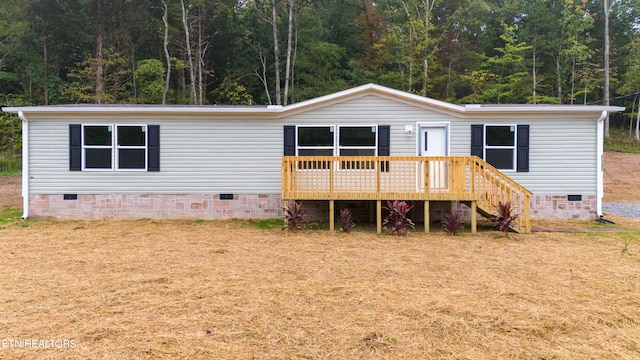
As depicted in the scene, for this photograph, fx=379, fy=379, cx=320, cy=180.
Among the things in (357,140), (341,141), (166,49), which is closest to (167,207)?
(341,141)

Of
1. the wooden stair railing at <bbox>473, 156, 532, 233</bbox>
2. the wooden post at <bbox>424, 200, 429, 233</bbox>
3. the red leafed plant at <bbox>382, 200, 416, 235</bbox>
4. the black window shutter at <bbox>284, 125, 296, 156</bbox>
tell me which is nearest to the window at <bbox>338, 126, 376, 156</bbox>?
the black window shutter at <bbox>284, 125, 296, 156</bbox>

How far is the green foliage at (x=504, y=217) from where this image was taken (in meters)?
7.66

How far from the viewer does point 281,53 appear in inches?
939

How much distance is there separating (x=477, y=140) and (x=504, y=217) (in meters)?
2.17

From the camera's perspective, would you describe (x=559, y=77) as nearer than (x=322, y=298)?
No

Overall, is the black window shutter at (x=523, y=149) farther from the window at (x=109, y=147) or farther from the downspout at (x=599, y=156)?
the window at (x=109, y=147)

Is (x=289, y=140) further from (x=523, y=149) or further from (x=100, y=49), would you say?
(x=100, y=49)

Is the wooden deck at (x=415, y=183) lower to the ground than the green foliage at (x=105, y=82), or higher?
lower

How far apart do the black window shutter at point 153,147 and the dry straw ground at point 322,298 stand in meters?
2.65

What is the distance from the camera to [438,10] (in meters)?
25.1

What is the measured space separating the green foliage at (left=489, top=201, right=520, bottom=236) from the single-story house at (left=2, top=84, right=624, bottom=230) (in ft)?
3.88

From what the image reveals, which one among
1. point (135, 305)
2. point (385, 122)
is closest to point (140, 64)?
point (385, 122)

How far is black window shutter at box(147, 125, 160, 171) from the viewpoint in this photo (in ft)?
30.5

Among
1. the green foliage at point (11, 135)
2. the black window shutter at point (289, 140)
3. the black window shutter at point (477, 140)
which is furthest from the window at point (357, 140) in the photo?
the green foliage at point (11, 135)
